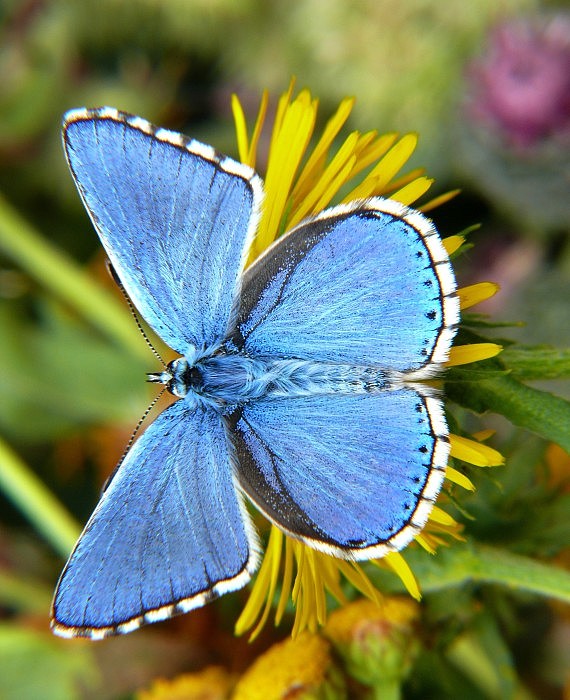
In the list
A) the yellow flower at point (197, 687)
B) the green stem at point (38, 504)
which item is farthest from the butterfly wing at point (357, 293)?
the green stem at point (38, 504)

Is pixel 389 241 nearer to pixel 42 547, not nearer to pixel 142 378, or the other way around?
pixel 142 378

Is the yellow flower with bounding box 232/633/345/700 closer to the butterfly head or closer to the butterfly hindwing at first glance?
the butterfly hindwing

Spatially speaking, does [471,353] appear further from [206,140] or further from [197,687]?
[206,140]

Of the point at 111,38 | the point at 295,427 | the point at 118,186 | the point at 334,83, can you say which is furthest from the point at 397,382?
the point at 111,38

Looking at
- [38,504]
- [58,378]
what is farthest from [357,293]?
[58,378]

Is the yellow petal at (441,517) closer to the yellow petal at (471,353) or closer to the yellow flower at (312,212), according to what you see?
the yellow flower at (312,212)

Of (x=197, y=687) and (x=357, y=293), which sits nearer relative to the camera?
(x=357, y=293)

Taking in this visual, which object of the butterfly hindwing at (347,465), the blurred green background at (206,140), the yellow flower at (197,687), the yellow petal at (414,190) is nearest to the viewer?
the butterfly hindwing at (347,465)
